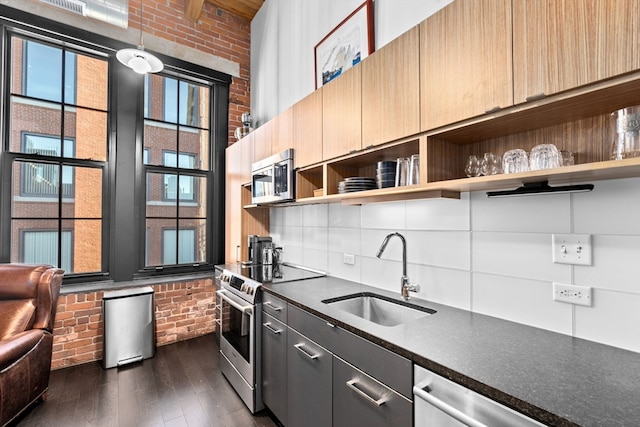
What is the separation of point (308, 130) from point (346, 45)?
77cm

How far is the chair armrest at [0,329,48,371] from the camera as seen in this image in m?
1.74

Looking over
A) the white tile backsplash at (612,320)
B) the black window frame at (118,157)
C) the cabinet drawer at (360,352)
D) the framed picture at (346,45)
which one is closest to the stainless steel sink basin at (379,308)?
the cabinet drawer at (360,352)

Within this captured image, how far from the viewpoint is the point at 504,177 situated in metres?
1.09

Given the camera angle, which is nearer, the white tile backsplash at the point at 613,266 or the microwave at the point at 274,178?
the white tile backsplash at the point at 613,266

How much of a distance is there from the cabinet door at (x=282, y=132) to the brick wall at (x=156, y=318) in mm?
1861

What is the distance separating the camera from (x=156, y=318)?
3168 millimetres

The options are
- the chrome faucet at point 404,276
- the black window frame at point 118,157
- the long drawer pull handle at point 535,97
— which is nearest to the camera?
the long drawer pull handle at point 535,97

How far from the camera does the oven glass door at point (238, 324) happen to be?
6.93ft

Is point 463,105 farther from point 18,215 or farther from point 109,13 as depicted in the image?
point 18,215

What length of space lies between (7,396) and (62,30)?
9.93 feet

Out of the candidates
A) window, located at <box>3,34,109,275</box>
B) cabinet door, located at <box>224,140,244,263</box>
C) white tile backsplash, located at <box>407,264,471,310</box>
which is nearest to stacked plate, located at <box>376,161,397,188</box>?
white tile backsplash, located at <box>407,264,471,310</box>

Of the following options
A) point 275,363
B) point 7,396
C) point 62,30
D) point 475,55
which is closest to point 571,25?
point 475,55

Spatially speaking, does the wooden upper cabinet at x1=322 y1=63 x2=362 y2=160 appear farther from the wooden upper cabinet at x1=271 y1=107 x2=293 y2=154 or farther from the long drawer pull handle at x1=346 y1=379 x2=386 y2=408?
the long drawer pull handle at x1=346 y1=379 x2=386 y2=408

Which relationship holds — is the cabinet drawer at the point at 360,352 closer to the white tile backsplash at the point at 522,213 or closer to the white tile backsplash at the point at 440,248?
the white tile backsplash at the point at 440,248
